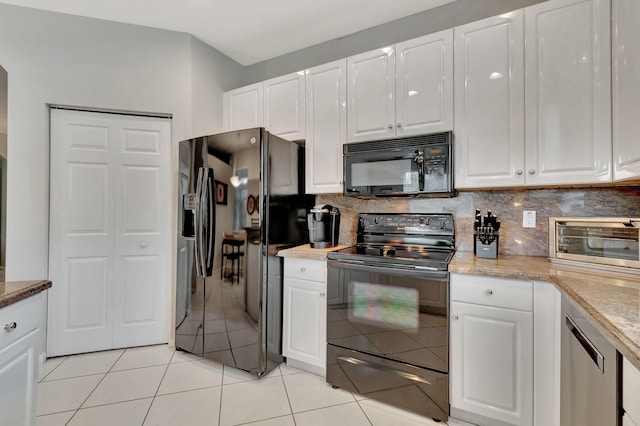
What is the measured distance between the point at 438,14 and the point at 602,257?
6.68 ft

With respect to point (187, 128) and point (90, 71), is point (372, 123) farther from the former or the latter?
point (90, 71)

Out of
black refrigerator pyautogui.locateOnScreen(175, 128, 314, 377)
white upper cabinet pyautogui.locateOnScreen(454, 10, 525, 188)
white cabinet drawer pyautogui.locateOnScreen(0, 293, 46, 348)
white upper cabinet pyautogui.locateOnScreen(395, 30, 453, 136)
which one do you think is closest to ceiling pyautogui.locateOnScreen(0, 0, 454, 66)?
white upper cabinet pyautogui.locateOnScreen(395, 30, 453, 136)

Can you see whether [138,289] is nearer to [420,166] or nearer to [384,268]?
[384,268]

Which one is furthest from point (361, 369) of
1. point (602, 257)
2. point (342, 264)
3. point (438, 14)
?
point (438, 14)

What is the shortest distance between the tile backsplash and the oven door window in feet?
2.28

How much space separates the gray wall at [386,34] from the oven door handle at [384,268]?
1.91 m

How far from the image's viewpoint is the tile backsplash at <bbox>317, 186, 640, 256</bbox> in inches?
68.3

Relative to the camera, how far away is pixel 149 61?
8.30ft

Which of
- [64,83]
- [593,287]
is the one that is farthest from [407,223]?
[64,83]

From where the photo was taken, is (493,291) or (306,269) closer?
(493,291)

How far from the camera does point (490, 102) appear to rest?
1.78 m

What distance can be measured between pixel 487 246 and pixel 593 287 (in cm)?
66

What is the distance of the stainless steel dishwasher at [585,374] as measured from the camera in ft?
2.79

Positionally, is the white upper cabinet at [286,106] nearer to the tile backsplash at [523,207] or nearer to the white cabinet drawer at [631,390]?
the tile backsplash at [523,207]
